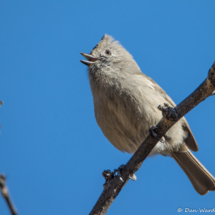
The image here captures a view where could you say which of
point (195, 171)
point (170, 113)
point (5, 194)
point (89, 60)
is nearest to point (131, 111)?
point (170, 113)

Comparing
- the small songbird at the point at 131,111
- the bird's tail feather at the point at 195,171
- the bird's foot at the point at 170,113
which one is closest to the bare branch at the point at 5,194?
the bird's foot at the point at 170,113

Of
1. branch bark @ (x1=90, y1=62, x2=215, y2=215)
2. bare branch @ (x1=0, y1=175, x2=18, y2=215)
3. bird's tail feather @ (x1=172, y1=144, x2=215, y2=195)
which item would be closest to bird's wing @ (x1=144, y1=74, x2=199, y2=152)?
bird's tail feather @ (x1=172, y1=144, x2=215, y2=195)

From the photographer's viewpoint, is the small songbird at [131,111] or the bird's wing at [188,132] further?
the bird's wing at [188,132]

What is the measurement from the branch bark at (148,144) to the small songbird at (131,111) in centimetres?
67

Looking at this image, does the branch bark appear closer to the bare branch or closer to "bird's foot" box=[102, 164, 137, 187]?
"bird's foot" box=[102, 164, 137, 187]

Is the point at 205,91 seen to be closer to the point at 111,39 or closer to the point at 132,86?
the point at 132,86

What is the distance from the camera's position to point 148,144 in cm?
371

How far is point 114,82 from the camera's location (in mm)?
4527

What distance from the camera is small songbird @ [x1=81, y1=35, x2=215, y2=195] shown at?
4.34 metres

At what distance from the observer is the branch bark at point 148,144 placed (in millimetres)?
3168

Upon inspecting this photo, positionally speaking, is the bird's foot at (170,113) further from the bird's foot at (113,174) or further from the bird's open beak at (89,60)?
the bird's open beak at (89,60)

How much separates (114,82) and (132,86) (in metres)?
0.30

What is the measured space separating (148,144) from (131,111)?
0.74 metres

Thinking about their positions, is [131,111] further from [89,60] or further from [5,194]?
[5,194]
